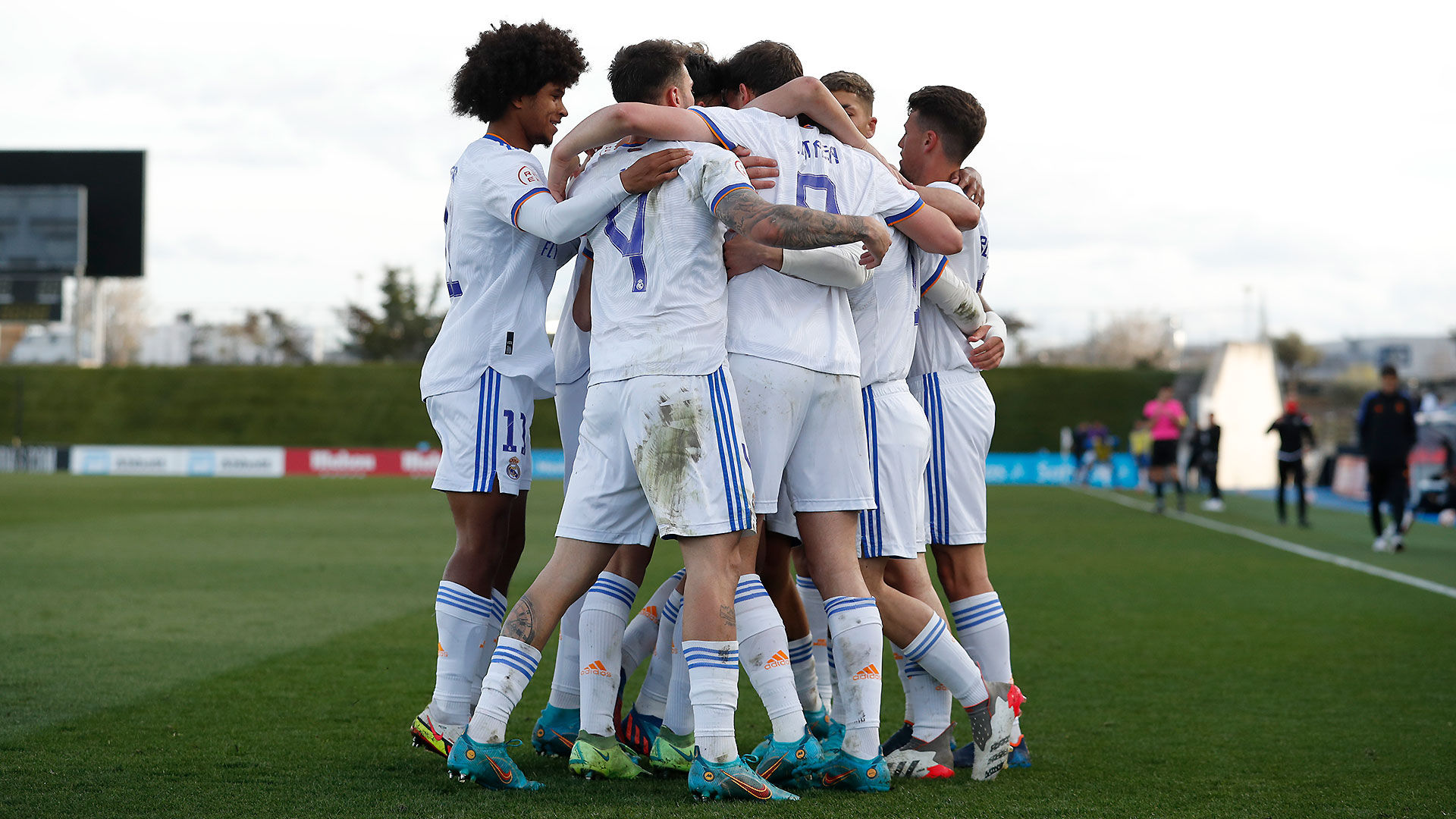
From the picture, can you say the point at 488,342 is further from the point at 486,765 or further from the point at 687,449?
the point at 486,765

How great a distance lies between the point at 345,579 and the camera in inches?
373

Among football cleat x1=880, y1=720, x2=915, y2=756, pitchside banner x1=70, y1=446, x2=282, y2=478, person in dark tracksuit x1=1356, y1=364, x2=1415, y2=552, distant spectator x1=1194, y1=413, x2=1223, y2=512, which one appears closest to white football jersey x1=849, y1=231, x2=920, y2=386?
football cleat x1=880, y1=720, x2=915, y2=756

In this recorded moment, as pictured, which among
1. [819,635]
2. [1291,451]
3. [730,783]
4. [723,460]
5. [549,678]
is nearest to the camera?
[730,783]

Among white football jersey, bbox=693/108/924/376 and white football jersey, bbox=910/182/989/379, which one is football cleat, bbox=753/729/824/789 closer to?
white football jersey, bbox=693/108/924/376

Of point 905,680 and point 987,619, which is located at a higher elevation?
point 987,619

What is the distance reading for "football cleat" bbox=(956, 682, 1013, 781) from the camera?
371 cm

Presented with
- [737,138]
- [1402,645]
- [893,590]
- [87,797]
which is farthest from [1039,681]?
[87,797]

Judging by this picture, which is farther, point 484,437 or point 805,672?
point 805,672

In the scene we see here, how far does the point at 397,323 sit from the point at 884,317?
60.2m

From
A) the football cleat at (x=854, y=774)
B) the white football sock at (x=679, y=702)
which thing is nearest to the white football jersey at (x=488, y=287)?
the white football sock at (x=679, y=702)

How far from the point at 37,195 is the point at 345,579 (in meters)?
36.0

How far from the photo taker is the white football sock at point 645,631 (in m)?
4.14

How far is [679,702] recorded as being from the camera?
388 cm

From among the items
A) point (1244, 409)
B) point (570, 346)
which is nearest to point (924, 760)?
point (570, 346)
